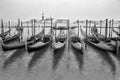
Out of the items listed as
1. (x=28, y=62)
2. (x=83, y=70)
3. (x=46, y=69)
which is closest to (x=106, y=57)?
(x=83, y=70)

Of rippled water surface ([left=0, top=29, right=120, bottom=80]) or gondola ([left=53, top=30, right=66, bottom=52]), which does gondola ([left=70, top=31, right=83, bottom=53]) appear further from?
gondola ([left=53, top=30, right=66, bottom=52])

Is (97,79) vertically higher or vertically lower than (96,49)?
lower

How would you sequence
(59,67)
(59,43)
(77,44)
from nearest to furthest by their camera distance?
(59,67)
(77,44)
(59,43)

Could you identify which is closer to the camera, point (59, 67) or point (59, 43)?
point (59, 67)

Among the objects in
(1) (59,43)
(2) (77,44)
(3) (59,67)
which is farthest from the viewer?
(1) (59,43)

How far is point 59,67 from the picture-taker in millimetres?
10320

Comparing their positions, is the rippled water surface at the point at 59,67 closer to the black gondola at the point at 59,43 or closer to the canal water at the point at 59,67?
the canal water at the point at 59,67

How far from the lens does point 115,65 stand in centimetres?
1075

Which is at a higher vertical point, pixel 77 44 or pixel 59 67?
pixel 77 44

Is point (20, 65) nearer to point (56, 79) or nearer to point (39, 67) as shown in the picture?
point (39, 67)

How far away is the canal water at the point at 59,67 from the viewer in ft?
28.8

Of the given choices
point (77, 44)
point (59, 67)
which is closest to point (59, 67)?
point (59, 67)

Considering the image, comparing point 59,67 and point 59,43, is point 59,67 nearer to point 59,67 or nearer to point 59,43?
point 59,67

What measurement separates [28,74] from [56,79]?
179cm
